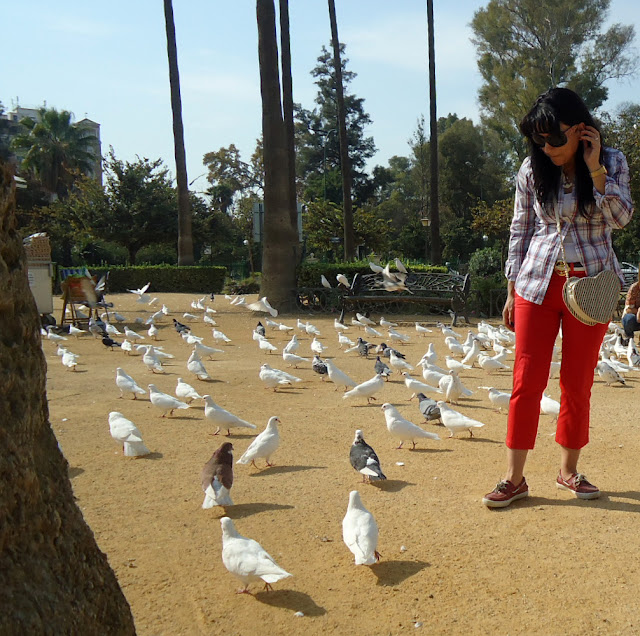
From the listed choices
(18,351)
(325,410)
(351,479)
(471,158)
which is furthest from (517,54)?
(18,351)

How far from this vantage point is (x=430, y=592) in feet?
10.9

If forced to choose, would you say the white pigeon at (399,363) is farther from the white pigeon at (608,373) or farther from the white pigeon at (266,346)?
the white pigeon at (266,346)

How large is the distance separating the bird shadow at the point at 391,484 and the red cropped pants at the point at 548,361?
100cm

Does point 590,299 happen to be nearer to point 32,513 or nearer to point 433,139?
point 32,513

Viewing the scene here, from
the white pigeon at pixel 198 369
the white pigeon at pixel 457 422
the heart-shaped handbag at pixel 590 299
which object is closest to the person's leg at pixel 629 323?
the white pigeon at pixel 457 422

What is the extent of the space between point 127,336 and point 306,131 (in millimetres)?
42069

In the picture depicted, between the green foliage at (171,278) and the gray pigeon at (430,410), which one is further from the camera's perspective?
the green foliage at (171,278)

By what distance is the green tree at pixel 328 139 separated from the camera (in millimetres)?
50062

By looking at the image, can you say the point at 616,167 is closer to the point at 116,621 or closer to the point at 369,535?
the point at 369,535

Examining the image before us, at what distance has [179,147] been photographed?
86.6 ft

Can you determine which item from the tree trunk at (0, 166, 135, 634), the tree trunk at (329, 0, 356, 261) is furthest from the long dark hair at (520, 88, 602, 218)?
the tree trunk at (329, 0, 356, 261)

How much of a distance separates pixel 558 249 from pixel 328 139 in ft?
164

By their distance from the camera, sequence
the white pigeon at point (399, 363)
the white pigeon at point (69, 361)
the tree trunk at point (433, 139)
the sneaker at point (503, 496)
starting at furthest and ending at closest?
the tree trunk at point (433, 139)
the white pigeon at point (69, 361)
the white pigeon at point (399, 363)
the sneaker at point (503, 496)

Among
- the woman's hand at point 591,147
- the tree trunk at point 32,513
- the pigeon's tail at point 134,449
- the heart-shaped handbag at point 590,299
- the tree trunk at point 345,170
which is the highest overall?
the tree trunk at point 345,170
